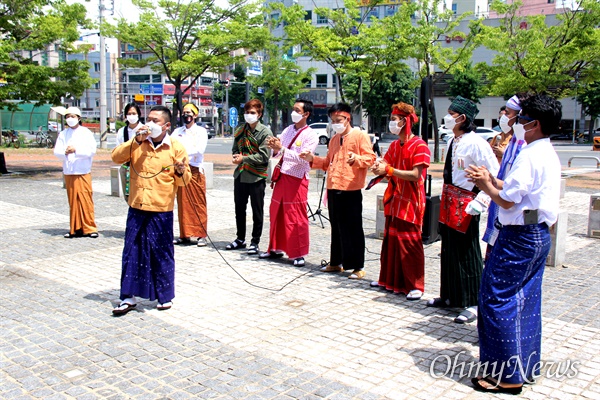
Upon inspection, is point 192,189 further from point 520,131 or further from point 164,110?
point 520,131

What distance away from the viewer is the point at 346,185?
6.48m

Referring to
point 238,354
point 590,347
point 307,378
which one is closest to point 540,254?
point 590,347

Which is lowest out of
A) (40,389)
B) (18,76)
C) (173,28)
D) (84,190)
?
(40,389)

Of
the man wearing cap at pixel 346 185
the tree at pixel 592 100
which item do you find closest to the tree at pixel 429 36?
the man wearing cap at pixel 346 185

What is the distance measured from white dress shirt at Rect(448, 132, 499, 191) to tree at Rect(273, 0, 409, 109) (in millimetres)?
14979

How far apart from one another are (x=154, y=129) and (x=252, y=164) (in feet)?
8.64

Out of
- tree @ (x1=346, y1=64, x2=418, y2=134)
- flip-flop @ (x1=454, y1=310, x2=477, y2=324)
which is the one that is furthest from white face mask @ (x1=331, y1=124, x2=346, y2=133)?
tree @ (x1=346, y1=64, x2=418, y2=134)

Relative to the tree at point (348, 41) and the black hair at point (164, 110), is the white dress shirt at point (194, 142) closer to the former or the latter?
the black hair at point (164, 110)

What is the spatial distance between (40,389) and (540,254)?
3.40 m

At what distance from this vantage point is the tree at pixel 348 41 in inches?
778

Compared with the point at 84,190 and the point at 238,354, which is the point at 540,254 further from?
the point at 84,190

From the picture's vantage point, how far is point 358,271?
6.75 meters

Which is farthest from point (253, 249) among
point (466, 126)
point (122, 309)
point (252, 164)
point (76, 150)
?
point (466, 126)

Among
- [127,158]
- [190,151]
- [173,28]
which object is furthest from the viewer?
[173,28]
